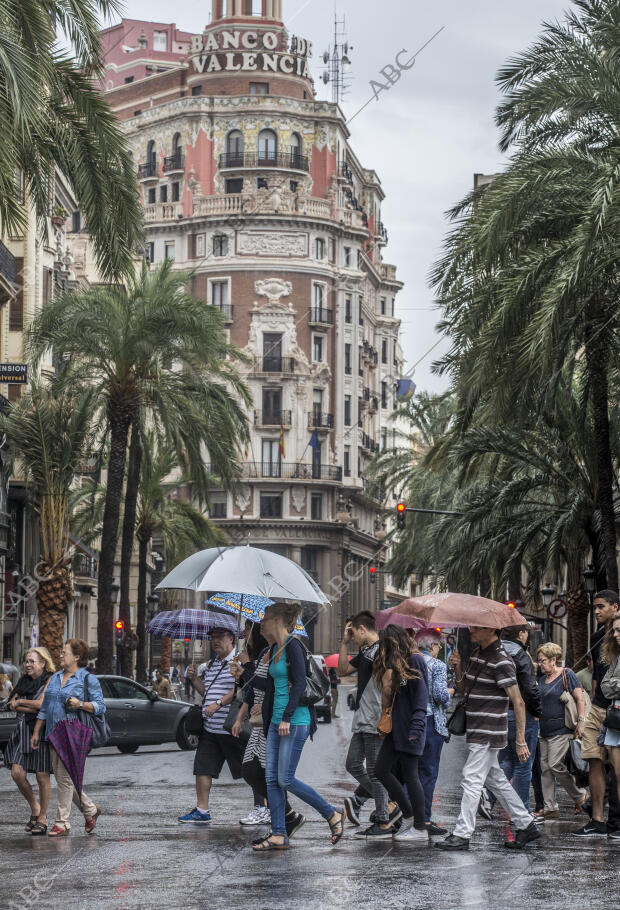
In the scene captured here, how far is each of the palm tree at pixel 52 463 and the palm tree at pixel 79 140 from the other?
48.1 ft

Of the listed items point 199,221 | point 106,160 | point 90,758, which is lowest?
Answer: point 90,758

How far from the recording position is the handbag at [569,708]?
14.6 m

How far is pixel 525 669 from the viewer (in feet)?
42.4

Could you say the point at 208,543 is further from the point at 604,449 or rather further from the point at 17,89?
the point at 17,89

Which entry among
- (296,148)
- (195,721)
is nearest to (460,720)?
(195,721)

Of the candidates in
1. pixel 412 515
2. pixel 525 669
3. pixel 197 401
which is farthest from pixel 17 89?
pixel 412 515

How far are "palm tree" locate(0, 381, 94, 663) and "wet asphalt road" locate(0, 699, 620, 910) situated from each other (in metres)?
19.5

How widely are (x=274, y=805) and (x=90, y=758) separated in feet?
49.0

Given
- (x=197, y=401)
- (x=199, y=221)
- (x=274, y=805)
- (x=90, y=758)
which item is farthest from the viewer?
(x=199, y=221)

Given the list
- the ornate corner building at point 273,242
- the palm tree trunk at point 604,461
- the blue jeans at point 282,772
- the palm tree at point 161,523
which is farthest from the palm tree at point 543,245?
the ornate corner building at point 273,242

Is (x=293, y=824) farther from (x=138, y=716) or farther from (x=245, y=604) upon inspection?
(x=138, y=716)

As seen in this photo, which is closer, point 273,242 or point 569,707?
point 569,707

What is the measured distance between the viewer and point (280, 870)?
33.2 feet

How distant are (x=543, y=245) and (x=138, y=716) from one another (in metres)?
11.6
